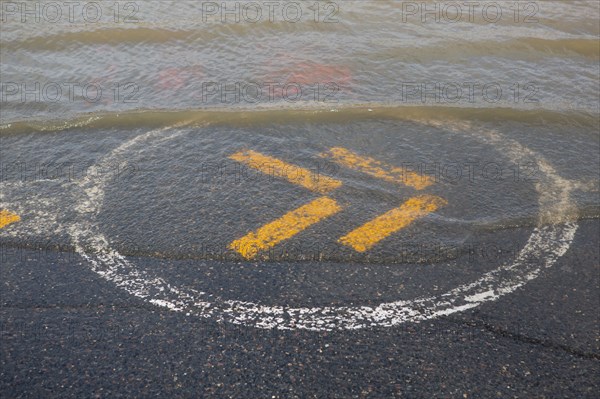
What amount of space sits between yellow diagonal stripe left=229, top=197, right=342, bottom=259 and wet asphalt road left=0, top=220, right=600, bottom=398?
44.1 inches

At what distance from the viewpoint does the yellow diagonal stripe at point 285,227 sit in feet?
18.3

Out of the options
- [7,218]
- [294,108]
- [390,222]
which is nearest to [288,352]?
[390,222]

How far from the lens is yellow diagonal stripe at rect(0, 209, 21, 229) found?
6.01 metres

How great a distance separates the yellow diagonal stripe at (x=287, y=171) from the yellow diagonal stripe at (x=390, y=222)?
0.86m

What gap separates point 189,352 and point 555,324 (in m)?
3.04

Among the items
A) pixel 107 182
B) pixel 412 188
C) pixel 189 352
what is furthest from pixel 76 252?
pixel 412 188

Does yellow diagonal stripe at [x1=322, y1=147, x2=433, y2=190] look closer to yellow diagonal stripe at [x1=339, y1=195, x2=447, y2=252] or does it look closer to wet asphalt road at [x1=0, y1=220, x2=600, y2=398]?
yellow diagonal stripe at [x1=339, y1=195, x2=447, y2=252]

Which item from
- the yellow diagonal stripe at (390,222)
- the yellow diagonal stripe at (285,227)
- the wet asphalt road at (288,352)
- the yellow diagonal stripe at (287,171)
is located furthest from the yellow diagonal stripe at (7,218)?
the yellow diagonal stripe at (390,222)

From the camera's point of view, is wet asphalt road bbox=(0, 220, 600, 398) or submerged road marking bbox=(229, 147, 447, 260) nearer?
wet asphalt road bbox=(0, 220, 600, 398)

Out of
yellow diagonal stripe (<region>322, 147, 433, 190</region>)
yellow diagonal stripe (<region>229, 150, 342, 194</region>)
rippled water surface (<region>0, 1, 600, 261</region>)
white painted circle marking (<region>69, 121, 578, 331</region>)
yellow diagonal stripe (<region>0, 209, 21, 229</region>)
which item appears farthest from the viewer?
yellow diagonal stripe (<region>322, 147, 433, 190</region>)

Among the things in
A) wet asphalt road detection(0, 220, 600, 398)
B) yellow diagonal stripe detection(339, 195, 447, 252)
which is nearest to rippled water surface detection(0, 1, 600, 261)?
yellow diagonal stripe detection(339, 195, 447, 252)

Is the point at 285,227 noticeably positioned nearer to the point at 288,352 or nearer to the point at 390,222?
the point at 390,222

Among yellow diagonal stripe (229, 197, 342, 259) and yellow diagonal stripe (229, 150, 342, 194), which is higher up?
yellow diagonal stripe (229, 150, 342, 194)

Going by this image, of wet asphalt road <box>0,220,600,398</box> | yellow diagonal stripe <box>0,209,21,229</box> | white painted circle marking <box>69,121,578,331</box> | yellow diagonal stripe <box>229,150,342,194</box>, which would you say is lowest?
wet asphalt road <box>0,220,600,398</box>
